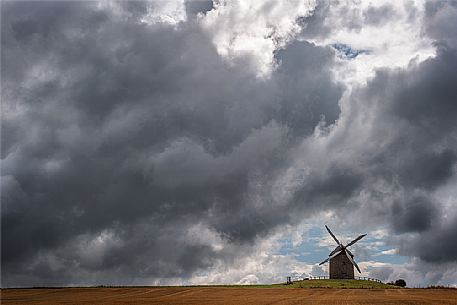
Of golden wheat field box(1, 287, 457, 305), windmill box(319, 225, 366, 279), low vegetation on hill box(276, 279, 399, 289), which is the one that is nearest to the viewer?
golden wheat field box(1, 287, 457, 305)

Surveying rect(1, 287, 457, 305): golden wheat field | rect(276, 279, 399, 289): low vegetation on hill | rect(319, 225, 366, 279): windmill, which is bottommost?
rect(1, 287, 457, 305): golden wheat field

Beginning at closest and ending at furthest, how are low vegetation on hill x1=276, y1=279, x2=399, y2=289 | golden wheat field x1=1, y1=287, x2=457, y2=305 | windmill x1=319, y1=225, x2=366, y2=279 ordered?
golden wheat field x1=1, y1=287, x2=457, y2=305 → low vegetation on hill x1=276, y1=279, x2=399, y2=289 → windmill x1=319, y1=225, x2=366, y2=279

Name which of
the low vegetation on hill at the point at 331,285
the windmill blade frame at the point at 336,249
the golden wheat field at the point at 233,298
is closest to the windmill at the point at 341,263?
the windmill blade frame at the point at 336,249

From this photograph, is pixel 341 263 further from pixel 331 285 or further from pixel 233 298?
pixel 233 298

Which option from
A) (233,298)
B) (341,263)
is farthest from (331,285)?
(233,298)

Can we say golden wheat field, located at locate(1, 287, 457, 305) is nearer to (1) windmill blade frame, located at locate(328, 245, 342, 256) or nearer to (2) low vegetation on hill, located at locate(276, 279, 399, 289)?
(2) low vegetation on hill, located at locate(276, 279, 399, 289)

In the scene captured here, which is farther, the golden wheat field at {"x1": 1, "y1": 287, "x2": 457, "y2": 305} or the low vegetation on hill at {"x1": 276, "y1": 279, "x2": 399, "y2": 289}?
the low vegetation on hill at {"x1": 276, "y1": 279, "x2": 399, "y2": 289}

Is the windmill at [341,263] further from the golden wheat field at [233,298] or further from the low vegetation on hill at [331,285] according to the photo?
the golden wheat field at [233,298]

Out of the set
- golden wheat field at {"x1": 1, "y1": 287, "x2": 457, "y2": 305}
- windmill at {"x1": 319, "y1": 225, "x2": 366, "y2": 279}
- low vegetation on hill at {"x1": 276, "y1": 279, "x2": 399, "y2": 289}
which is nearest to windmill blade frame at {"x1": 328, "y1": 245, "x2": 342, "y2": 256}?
windmill at {"x1": 319, "y1": 225, "x2": 366, "y2": 279}

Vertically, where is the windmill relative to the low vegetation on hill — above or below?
above

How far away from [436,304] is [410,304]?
10.6 ft

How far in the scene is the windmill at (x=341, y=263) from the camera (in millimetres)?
176500

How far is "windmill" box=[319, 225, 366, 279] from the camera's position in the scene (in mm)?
176500

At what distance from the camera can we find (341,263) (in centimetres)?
17875
